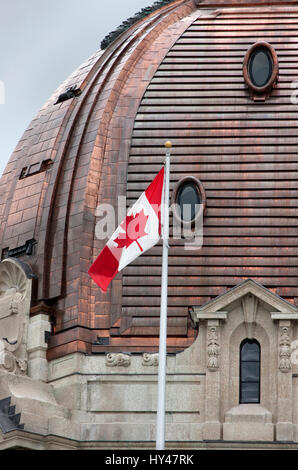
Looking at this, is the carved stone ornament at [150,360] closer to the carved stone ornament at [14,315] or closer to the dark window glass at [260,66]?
the carved stone ornament at [14,315]

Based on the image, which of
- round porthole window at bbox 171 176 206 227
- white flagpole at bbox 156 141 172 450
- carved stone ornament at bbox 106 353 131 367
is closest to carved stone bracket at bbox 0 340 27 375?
carved stone ornament at bbox 106 353 131 367

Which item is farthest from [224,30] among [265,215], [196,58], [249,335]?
[249,335]

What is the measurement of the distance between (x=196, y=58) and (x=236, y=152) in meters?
4.63

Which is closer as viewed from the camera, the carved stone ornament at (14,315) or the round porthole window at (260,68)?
the carved stone ornament at (14,315)

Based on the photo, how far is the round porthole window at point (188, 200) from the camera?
65.3 metres

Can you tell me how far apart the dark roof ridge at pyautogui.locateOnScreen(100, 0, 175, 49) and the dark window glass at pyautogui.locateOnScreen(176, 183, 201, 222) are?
29.6 ft

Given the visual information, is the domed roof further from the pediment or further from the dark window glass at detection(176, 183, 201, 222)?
the pediment

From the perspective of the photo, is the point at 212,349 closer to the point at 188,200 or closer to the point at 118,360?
the point at 118,360

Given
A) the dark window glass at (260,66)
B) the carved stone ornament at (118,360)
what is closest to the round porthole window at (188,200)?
the dark window glass at (260,66)

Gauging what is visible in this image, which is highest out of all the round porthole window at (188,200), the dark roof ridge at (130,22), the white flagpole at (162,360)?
the dark roof ridge at (130,22)

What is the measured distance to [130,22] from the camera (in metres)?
73.1

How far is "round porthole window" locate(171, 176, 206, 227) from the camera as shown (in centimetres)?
6531

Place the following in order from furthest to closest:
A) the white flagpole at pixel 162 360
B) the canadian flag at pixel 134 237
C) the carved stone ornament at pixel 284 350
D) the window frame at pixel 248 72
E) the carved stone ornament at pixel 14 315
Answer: the window frame at pixel 248 72 < the carved stone ornament at pixel 14 315 < the carved stone ornament at pixel 284 350 < the canadian flag at pixel 134 237 < the white flagpole at pixel 162 360

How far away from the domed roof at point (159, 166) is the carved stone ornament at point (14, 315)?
472 mm
